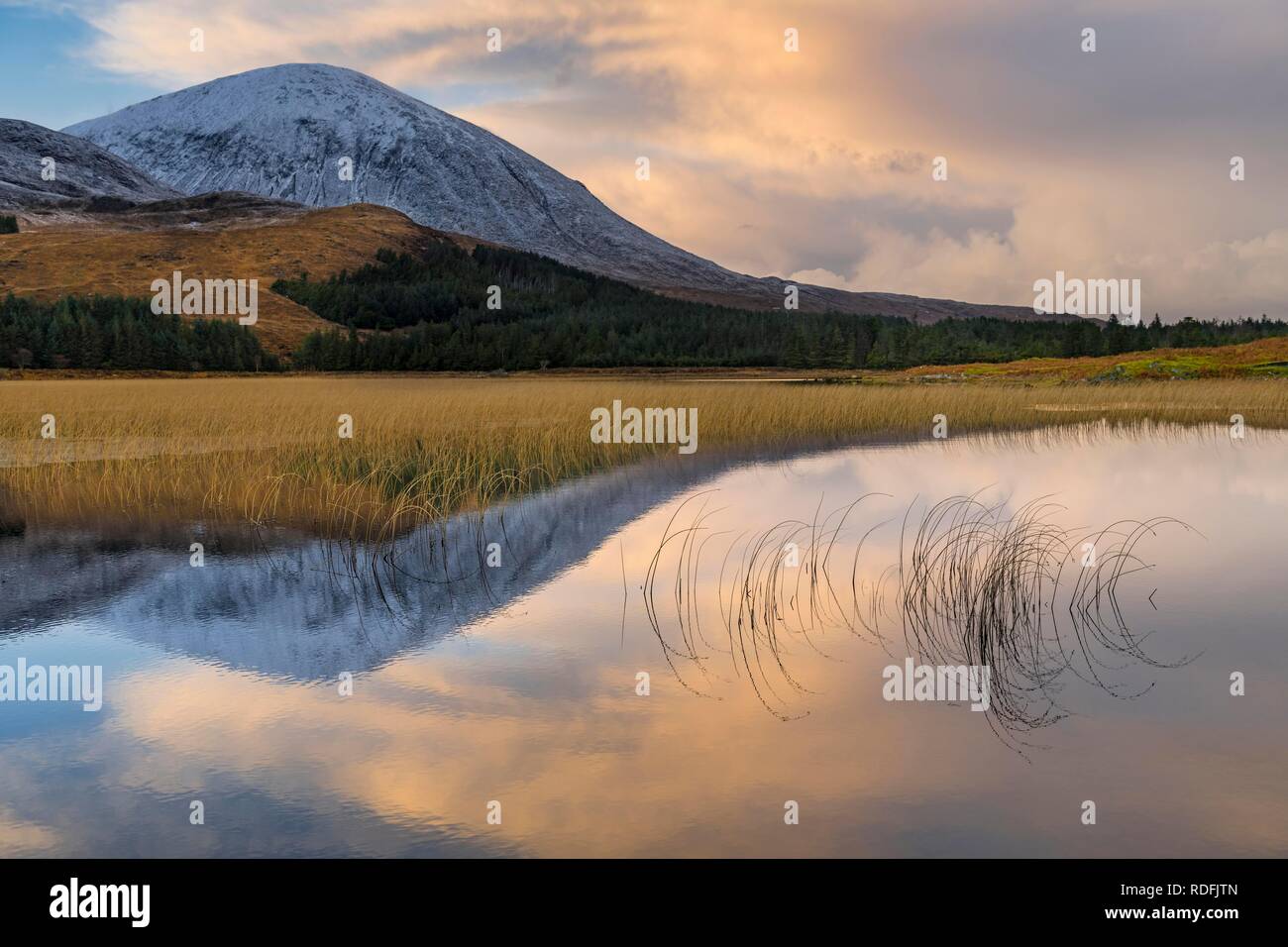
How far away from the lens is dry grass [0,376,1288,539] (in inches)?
648

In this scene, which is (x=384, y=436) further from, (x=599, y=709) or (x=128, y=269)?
(x=128, y=269)

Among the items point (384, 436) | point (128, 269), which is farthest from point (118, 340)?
point (128, 269)

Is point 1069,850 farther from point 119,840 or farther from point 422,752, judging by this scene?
point 119,840

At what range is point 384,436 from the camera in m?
23.9

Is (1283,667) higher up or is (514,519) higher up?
(514,519)

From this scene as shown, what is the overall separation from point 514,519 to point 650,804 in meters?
9.87

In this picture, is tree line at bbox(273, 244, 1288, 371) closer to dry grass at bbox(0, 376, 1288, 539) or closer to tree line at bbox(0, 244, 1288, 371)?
tree line at bbox(0, 244, 1288, 371)

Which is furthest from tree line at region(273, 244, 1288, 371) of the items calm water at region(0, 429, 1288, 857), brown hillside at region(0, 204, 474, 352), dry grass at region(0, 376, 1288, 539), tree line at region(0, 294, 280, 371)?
calm water at region(0, 429, 1288, 857)

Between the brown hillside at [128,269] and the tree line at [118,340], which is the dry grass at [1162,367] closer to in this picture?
the tree line at [118,340]

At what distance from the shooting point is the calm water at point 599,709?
5.44 m

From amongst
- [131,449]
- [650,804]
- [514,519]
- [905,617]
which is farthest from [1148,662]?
[131,449]

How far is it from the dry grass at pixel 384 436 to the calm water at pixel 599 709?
2773 millimetres

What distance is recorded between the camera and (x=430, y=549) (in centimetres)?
1289

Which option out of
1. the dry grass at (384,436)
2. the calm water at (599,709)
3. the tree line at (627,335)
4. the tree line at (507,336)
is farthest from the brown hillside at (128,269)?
the calm water at (599,709)
